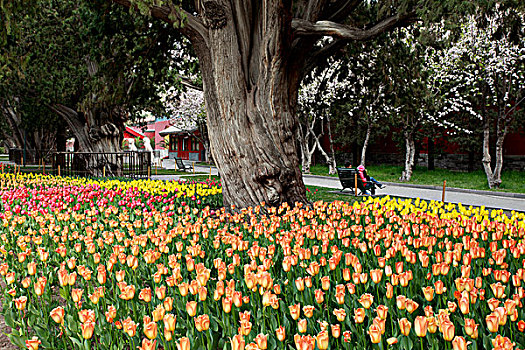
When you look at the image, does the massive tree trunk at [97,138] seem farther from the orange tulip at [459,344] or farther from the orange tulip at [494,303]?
the orange tulip at [459,344]

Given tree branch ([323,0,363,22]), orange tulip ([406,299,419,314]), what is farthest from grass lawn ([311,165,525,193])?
orange tulip ([406,299,419,314])

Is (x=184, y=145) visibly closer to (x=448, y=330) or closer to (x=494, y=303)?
(x=494, y=303)

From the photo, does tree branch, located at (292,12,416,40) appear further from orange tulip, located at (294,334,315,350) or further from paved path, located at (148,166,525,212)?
paved path, located at (148,166,525,212)

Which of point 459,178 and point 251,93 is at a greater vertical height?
point 251,93

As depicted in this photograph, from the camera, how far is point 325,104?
83.6ft

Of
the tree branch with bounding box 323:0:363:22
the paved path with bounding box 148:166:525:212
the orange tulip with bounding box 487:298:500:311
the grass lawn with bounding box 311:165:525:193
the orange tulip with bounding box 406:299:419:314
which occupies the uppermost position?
the tree branch with bounding box 323:0:363:22

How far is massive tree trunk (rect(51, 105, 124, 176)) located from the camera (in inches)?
715

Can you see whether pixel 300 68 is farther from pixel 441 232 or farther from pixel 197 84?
pixel 197 84

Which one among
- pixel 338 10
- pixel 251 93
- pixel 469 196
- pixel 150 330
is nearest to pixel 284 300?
pixel 150 330

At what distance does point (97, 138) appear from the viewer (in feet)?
60.2

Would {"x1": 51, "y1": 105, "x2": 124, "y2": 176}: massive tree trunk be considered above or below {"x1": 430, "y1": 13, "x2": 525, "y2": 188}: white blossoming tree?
below

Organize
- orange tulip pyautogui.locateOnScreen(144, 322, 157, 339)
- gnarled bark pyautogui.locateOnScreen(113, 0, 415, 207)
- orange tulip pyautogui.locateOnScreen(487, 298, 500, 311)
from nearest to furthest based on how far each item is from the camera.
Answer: orange tulip pyautogui.locateOnScreen(144, 322, 157, 339), orange tulip pyautogui.locateOnScreen(487, 298, 500, 311), gnarled bark pyautogui.locateOnScreen(113, 0, 415, 207)

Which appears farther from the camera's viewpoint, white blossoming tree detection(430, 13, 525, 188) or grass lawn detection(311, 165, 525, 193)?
grass lawn detection(311, 165, 525, 193)

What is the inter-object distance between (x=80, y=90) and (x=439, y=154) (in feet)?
67.1
